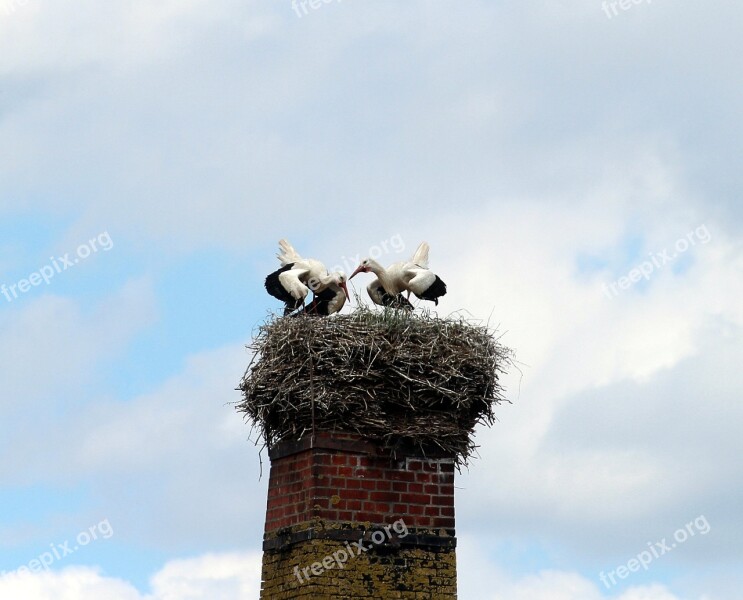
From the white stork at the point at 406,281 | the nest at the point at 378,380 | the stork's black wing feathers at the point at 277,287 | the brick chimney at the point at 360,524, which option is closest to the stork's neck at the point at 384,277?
the white stork at the point at 406,281

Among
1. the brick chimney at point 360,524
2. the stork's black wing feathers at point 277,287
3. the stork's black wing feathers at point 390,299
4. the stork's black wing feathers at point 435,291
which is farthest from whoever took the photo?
the stork's black wing feathers at point 277,287

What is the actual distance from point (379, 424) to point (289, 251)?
385 cm

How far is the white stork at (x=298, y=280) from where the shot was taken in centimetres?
1195

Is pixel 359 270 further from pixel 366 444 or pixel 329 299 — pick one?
pixel 366 444

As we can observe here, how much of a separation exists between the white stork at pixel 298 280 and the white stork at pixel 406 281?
1.15 feet

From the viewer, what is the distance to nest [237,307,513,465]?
9.48 m

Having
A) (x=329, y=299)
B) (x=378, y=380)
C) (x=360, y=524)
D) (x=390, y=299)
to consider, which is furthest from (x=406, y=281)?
(x=360, y=524)

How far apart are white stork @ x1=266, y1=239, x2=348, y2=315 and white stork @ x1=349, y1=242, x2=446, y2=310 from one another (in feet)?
1.15

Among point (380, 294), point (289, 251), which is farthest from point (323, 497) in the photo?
point (289, 251)

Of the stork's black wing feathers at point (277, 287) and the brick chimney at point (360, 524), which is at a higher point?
the stork's black wing feathers at point (277, 287)

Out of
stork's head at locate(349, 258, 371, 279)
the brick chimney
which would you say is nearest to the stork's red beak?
stork's head at locate(349, 258, 371, 279)

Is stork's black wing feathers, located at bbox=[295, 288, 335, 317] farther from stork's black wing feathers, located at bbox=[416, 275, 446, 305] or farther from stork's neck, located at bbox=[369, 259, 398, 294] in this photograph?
stork's black wing feathers, located at bbox=[416, 275, 446, 305]

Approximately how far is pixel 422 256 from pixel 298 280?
124 cm

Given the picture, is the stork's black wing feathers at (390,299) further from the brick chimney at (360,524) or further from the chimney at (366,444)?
the brick chimney at (360,524)
